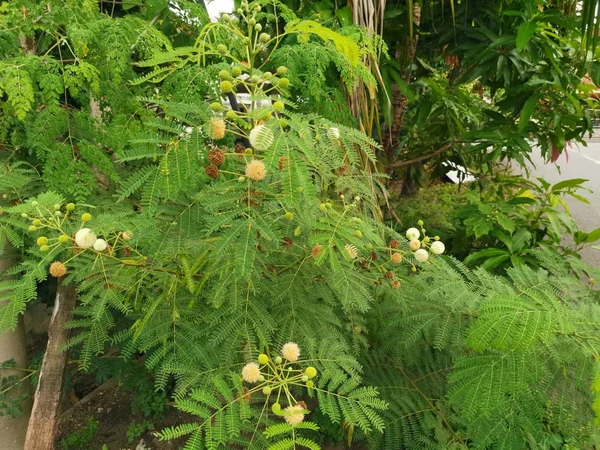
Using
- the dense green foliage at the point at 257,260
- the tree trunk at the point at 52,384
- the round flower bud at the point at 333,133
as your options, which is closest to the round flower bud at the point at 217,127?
the dense green foliage at the point at 257,260

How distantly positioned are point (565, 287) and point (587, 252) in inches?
118

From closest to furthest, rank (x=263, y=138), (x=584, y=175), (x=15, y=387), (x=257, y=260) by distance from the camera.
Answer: (x=263, y=138), (x=257, y=260), (x=15, y=387), (x=584, y=175)

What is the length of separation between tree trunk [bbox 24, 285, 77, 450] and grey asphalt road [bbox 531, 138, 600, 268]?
322cm

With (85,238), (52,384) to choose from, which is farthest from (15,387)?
(85,238)

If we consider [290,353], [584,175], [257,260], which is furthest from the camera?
[584,175]

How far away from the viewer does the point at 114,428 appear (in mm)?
1828

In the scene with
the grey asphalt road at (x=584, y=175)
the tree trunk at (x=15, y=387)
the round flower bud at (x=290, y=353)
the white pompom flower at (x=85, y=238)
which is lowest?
the grey asphalt road at (x=584, y=175)

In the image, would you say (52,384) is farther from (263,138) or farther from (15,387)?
(263,138)

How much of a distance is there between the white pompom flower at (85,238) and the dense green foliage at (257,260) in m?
0.01

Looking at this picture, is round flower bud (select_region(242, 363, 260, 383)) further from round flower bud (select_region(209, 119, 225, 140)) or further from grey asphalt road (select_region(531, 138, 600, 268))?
grey asphalt road (select_region(531, 138, 600, 268))

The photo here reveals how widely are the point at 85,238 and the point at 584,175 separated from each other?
7131 mm

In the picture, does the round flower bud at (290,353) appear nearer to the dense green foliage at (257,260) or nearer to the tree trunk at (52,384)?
the dense green foliage at (257,260)

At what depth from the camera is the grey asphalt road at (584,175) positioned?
4283 millimetres

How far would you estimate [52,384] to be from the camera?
147 cm
